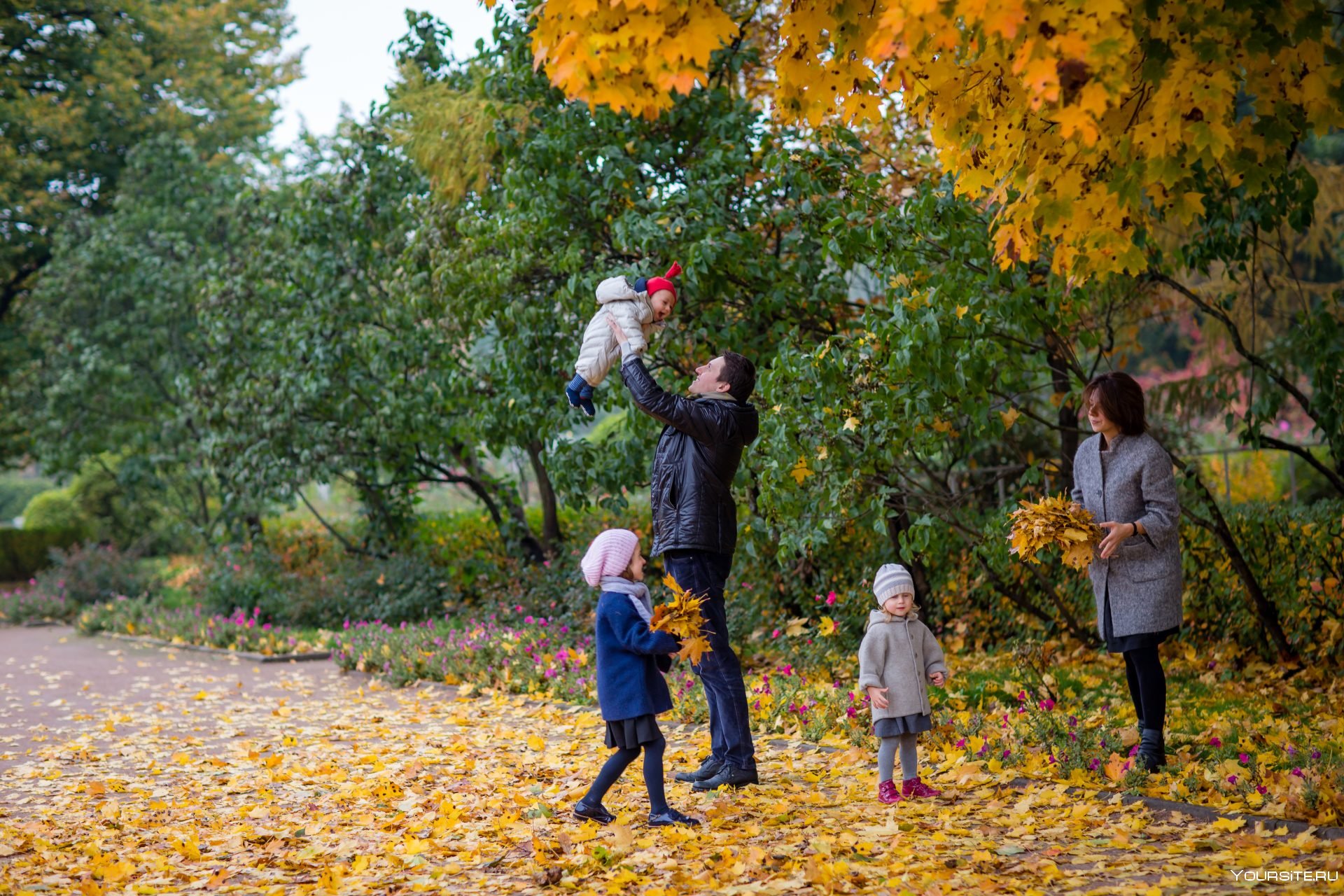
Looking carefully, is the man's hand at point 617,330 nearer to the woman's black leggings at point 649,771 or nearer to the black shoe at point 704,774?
the woman's black leggings at point 649,771

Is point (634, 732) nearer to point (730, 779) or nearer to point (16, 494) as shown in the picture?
point (730, 779)

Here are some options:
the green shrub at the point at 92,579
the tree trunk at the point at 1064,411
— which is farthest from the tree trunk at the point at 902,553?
the green shrub at the point at 92,579


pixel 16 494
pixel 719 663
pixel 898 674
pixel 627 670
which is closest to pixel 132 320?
pixel 719 663

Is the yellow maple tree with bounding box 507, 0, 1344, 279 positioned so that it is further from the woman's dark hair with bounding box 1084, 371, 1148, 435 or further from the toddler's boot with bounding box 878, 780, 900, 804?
the toddler's boot with bounding box 878, 780, 900, 804

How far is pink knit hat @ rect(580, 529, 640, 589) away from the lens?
4375 mm

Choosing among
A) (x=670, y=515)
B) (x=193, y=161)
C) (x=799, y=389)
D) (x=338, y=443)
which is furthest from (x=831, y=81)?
(x=193, y=161)

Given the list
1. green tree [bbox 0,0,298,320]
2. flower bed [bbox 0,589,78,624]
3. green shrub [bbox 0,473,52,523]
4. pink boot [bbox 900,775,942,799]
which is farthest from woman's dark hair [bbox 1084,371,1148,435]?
green shrub [bbox 0,473,52,523]

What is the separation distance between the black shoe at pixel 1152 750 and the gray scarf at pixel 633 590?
7.00ft

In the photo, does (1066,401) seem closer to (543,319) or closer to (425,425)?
(543,319)

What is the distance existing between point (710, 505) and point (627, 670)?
830 mm

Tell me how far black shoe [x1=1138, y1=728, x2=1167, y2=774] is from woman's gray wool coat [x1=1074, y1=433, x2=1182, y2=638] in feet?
1.40

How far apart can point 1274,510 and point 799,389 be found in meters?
3.52

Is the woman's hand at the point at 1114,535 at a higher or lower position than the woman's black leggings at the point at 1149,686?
higher

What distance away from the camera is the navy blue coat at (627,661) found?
4219mm
